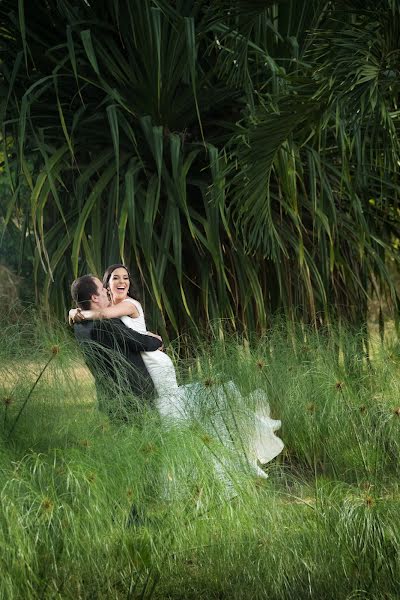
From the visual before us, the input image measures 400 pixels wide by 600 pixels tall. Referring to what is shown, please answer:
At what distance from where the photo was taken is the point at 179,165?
638 cm

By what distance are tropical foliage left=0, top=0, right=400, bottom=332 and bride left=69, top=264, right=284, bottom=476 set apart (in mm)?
550

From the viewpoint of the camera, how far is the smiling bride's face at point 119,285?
5375 millimetres

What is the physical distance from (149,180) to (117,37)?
113 cm

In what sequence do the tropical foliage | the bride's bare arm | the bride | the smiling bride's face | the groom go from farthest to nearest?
1. the tropical foliage
2. the smiling bride's face
3. the bride's bare arm
4. the bride
5. the groom

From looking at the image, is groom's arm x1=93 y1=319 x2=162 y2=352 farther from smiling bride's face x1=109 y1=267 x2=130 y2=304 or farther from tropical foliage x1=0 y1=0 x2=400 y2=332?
tropical foliage x1=0 y1=0 x2=400 y2=332

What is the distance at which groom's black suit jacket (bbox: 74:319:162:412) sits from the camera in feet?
15.8

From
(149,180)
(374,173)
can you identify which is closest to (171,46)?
(149,180)

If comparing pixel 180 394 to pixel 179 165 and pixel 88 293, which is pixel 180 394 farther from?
pixel 179 165

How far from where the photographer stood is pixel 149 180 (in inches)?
257

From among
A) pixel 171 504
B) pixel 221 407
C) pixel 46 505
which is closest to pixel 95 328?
pixel 221 407

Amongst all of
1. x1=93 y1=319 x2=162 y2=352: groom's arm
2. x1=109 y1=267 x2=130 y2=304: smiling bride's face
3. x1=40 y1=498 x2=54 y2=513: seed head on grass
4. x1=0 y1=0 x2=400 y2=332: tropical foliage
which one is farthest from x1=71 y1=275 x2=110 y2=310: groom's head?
x1=40 y1=498 x2=54 y2=513: seed head on grass

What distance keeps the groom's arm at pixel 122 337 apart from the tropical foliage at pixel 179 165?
2.52 ft

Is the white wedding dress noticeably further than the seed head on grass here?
Yes

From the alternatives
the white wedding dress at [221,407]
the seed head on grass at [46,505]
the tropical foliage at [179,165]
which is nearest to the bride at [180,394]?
the white wedding dress at [221,407]
